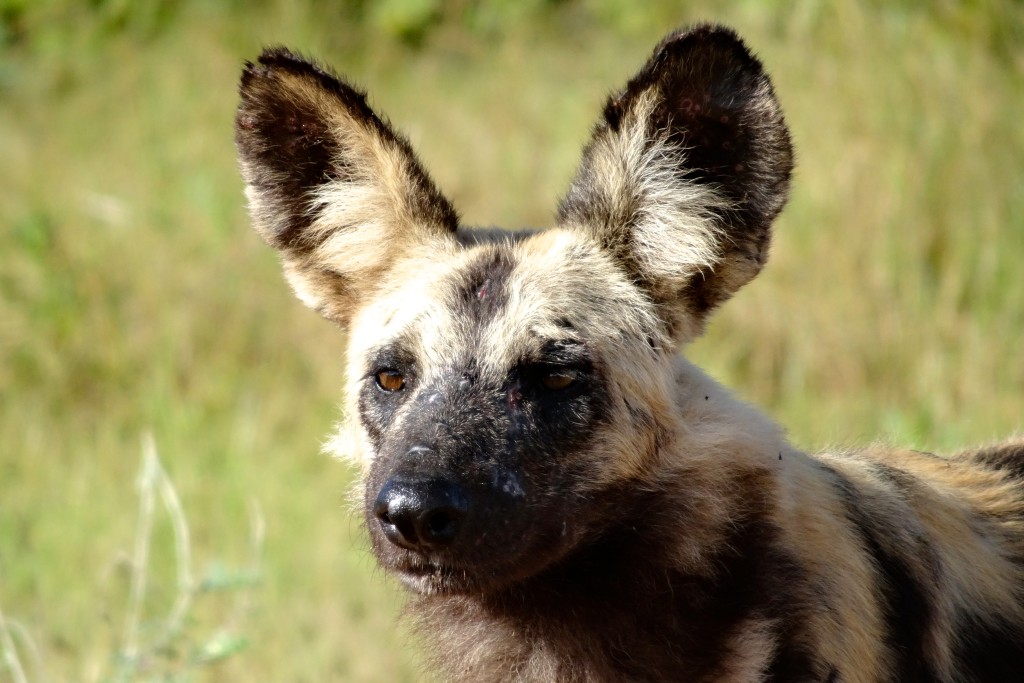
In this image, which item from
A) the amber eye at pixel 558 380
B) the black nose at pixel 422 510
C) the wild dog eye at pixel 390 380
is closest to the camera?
the black nose at pixel 422 510

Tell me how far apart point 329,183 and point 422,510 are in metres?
1.13

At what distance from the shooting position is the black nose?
2.53m

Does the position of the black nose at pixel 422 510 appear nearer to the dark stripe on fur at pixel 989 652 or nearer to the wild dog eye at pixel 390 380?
the wild dog eye at pixel 390 380

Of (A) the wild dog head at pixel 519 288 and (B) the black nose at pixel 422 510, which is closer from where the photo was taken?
(B) the black nose at pixel 422 510

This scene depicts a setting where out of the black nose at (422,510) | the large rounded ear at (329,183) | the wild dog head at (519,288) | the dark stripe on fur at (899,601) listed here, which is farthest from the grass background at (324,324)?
the dark stripe on fur at (899,601)

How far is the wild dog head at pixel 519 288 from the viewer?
2686mm

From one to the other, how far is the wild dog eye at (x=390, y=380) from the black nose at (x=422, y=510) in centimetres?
47

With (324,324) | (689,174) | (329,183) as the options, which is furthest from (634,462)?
(324,324)

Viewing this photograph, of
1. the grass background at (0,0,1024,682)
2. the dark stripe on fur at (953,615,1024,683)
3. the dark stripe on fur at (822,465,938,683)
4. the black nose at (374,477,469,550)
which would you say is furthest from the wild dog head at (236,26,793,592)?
the grass background at (0,0,1024,682)

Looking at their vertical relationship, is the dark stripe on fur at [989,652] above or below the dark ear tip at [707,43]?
below

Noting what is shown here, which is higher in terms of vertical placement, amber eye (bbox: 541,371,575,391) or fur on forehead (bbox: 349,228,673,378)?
fur on forehead (bbox: 349,228,673,378)

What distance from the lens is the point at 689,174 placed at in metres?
3.00

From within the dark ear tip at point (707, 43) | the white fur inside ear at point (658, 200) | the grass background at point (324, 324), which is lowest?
the grass background at point (324, 324)

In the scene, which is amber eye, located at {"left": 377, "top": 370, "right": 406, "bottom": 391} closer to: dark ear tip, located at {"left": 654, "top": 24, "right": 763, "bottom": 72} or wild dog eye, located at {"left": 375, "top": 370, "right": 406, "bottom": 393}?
wild dog eye, located at {"left": 375, "top": 370, "right": 406, "bottom": 393}
